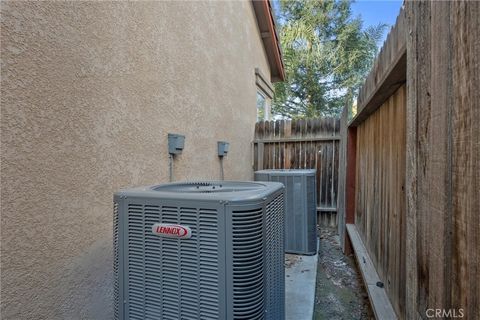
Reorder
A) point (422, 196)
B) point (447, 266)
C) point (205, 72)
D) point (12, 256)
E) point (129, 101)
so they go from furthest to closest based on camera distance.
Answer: point (205, 72) → point (129, 101) → point (12, 256) → point (422, 196) → point (447, 266)

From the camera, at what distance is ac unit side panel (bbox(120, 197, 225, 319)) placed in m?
1.25

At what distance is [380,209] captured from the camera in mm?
2635

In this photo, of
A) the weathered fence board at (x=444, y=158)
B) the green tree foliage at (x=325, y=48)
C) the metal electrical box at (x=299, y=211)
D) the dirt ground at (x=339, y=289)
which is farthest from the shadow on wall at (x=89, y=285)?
the green tree foliage at (x=325, y=48)

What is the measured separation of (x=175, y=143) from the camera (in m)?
2.96

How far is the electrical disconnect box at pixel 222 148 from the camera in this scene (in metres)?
4.27

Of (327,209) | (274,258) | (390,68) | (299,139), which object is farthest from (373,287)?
(299,139)

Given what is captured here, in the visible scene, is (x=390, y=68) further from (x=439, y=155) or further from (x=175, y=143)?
(x=175, y=143)

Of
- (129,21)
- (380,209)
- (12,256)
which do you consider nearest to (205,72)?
(129,21)

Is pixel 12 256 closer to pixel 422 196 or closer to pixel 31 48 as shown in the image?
pixel 31 48

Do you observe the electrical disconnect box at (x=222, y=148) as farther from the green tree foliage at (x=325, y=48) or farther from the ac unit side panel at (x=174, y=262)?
the green tree foliage at (x=325, y=48)

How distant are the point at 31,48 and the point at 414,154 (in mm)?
1872

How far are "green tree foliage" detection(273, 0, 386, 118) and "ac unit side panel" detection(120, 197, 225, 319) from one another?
13772 millimetres

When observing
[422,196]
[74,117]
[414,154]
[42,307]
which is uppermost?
[74,117]

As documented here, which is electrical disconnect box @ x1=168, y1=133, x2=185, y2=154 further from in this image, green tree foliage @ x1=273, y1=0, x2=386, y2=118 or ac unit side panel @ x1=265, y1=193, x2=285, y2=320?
green tree foliage @ x1=273, y1=0, x2=386, y2=118
